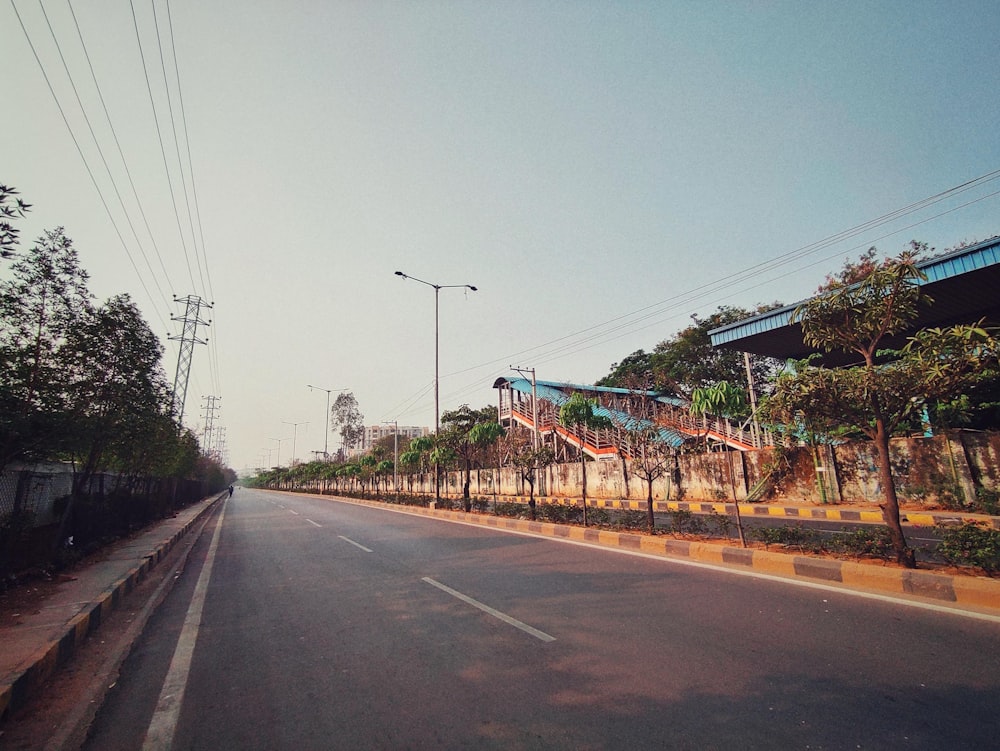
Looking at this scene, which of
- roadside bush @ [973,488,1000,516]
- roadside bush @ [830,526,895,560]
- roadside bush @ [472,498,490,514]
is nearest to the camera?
roadside bush @ [830,526,895,560]

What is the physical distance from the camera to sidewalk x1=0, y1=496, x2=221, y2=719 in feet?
12.1

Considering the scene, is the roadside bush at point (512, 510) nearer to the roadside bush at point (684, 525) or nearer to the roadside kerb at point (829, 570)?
the roadside kerb at point (829, 570)

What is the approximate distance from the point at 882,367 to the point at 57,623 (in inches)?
407

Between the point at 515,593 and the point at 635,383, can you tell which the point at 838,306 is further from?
the point at 635,383

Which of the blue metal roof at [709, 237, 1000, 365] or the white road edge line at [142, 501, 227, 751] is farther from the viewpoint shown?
the blue metal roof at [709, 237, 1000, 365]

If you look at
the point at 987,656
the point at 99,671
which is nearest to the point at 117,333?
the point at 99,671

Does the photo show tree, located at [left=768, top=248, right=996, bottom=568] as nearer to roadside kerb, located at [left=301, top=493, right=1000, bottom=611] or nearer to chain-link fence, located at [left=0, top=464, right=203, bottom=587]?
roadside kerb, located at [left=301, top=493, right=1000, bottom=611]

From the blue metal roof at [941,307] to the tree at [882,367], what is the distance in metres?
6.76

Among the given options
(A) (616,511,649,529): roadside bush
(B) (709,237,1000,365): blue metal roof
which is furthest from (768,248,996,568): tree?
(B) (709,237,1000,365): blue metal roof

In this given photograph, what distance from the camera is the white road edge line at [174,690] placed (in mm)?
2861

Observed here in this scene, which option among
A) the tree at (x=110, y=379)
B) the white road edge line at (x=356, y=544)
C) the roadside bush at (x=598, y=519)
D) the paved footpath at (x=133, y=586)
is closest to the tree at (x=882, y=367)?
→ the paved footpath at (x=133, y=586)

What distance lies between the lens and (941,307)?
17000 mm

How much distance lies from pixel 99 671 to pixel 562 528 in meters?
8.97

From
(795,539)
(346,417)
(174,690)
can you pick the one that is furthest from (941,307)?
(346,417)
